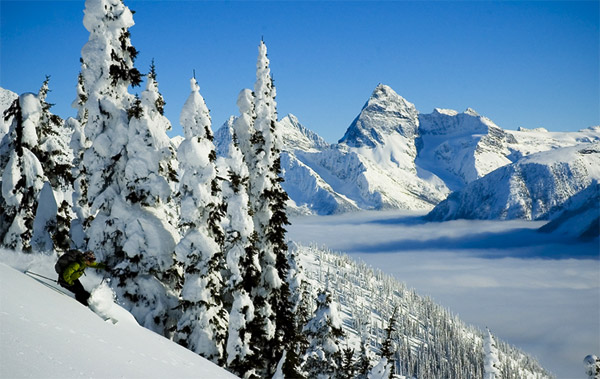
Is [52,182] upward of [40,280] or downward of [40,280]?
upward

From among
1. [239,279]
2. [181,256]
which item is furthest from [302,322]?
[181,256]

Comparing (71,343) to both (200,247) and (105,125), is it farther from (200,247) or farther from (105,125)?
(105,125)

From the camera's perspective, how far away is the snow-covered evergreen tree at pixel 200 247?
54.3 feet

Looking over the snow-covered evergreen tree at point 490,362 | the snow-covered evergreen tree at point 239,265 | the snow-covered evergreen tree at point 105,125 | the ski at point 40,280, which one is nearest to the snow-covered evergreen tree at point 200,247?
the snow-covered evergreen tree at point 239,265

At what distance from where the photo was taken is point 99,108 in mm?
17000

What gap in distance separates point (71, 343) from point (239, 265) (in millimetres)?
11584

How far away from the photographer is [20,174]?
1984cm

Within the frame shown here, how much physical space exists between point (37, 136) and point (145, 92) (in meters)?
6.80

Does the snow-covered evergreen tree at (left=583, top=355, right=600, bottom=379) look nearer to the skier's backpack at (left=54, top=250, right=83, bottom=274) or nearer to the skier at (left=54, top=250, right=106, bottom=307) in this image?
the skier at (left=54, top=250, right=106, bottom=307)

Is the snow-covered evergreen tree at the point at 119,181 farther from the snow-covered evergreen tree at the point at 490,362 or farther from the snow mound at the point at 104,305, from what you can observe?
the snow-covered evergreen tree at the point at 490,362

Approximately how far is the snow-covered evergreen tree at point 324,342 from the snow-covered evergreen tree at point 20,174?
51.6 ft

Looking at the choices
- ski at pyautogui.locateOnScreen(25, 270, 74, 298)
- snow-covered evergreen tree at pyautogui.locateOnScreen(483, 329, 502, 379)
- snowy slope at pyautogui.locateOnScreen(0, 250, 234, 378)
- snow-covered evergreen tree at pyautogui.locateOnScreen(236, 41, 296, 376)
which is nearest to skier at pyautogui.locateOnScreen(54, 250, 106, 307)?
ski at pyautogui.locateOnScreen(25, 270, 74, 298)

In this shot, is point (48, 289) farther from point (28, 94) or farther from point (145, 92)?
point (28, 94)

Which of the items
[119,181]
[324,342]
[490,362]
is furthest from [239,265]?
[490,362]
